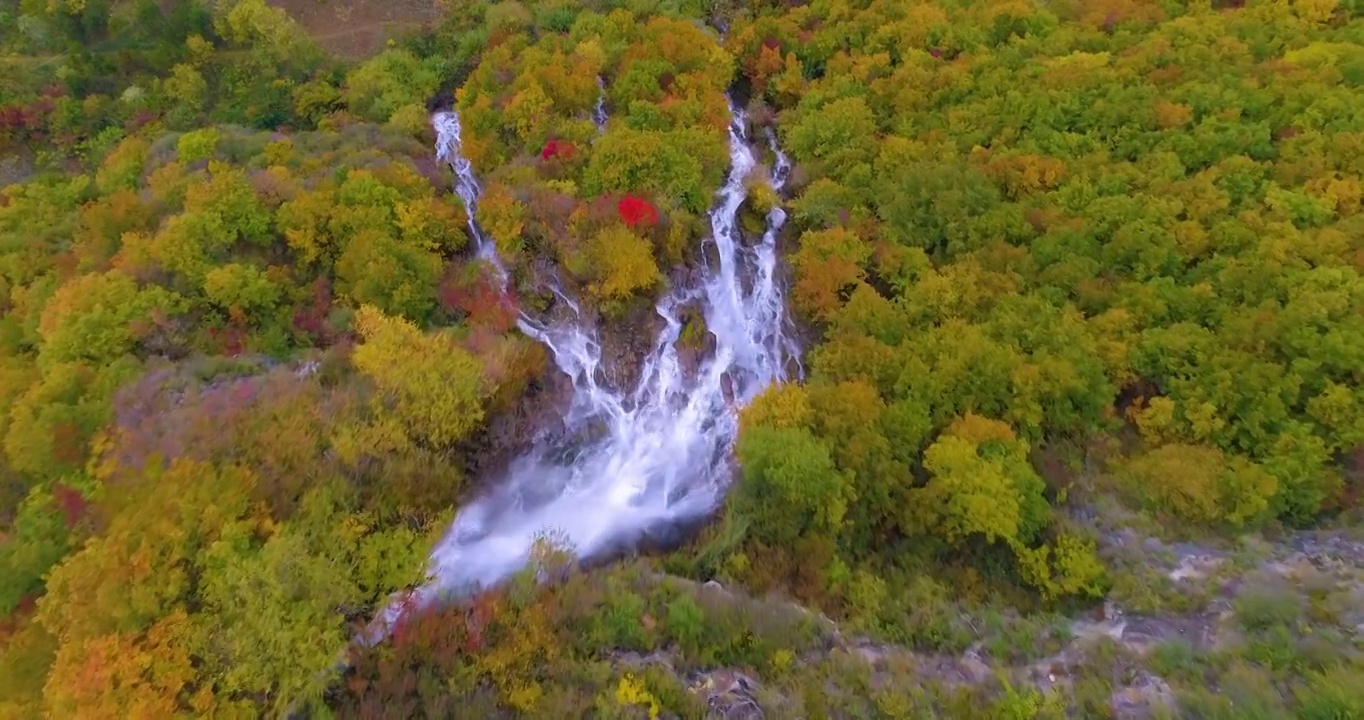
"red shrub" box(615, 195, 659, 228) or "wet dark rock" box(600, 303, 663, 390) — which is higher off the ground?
"red shrub" box(615, 195, 659, 228)

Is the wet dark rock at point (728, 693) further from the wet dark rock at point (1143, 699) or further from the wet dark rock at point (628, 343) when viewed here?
the wet dark rock at point (628, 343)

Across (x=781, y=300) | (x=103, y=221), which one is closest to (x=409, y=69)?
(x=103, y=221)

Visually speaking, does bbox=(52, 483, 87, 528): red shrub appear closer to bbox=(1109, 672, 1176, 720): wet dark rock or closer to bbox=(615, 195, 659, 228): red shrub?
bbox=(615, 195, 659, 228): red shrub

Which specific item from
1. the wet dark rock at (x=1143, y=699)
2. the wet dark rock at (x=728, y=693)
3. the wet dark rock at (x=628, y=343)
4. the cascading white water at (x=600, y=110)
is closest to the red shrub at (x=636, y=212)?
the wet dark rock at (x=628, y=343)

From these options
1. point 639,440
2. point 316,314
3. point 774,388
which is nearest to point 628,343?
point 639,440

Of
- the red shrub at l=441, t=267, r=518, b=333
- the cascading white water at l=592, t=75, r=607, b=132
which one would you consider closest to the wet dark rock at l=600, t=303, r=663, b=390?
the red shrub at l=441, t=267, r=518, b=333

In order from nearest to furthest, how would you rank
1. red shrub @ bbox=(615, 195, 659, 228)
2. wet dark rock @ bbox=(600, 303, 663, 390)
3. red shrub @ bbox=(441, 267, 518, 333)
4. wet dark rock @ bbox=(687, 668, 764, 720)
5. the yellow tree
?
wet dark rock @ bbox=(687, 668, 764, 720) → the yellow tree → red shrub @ bbox=(441, 267, 518, 333) → wet dark rock @ bbox=(600, 303, 663, 390) → red shrub @ bbox=(615, 195, 659, 228)
